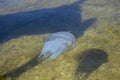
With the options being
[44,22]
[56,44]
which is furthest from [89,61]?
[44,22]

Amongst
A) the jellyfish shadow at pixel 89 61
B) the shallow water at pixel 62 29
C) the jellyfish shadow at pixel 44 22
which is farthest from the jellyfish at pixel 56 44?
the jellyfish shadow at pixel 89 61

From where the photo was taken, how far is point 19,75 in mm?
7988

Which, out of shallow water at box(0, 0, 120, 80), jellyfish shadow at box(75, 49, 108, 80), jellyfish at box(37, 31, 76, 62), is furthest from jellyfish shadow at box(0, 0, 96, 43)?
jellyfish shadow at box(75, 49, 108, 80)

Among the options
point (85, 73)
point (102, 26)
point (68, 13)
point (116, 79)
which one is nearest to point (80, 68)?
point (85, 73)

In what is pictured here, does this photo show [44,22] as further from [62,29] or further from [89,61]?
[89,61]

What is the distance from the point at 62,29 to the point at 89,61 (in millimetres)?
2974

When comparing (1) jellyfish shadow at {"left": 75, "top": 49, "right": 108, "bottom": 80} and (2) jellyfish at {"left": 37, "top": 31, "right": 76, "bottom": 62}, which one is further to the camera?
(2) jellyfish at {"left": 37, "top": 31, "right": 76, "bottom": 62}

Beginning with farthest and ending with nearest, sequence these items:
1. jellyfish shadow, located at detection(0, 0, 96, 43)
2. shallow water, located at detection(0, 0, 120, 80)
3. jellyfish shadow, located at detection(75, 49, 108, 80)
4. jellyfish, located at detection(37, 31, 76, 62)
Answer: jellyfish shadow, located at detection(0, 0, 96, 43) < jellyfish, located at detection(37, 31, 76, 62) < shallow water, located at detection(0, 0, 120, 80) < jellyfish shadow, located at detection(75, 49, 108, 80)

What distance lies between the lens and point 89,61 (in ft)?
27.3

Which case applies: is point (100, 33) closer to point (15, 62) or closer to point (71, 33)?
point (71, 33)

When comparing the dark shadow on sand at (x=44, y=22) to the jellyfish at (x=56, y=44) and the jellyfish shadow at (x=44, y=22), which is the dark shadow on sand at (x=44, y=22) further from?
the jellyfish at (x=56, y=44)

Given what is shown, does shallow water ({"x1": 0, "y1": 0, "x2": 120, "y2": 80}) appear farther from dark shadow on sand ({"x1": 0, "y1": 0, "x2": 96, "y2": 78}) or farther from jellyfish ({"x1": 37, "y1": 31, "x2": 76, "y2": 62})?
jellyfish ({"x1": 37, "y1": 31, "x2": 76, "y2": 62})

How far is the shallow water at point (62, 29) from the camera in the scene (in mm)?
7953

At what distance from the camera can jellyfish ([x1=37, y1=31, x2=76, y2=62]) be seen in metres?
8.78
